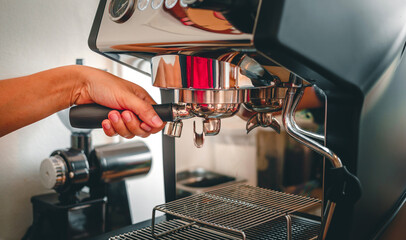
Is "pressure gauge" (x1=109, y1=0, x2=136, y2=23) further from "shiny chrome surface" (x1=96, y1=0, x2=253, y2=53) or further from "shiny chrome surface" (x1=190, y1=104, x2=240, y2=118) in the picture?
"shiny chrome surface" (x1=190, y1=104, x2=240, y2=118)

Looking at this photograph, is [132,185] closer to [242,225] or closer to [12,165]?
[12,165]

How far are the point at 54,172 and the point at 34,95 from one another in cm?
15

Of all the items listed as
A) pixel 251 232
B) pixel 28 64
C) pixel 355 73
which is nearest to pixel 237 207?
pixel 251 232

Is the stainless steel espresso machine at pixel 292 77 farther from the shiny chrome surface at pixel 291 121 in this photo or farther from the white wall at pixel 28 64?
the white wall at pixel 28 64

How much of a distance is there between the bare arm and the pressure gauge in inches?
4.7

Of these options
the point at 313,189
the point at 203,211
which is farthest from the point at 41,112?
the point at 313,189

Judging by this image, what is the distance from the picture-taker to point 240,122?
629 mm

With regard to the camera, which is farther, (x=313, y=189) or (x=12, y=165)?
(x=12, y=165)

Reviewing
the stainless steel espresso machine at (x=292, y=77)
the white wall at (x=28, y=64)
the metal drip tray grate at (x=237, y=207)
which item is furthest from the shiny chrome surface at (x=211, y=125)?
the white wall at (x=28, y=64)

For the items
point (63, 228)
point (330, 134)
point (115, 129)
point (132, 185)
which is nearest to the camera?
point (330, 134)

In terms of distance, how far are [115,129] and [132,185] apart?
534 mm

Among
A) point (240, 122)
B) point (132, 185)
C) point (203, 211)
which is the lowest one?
point (132, 185)

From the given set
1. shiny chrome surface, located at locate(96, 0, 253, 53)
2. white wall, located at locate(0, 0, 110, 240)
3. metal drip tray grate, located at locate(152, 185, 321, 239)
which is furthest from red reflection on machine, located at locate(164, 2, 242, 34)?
white wall, located at locate(0, 0, 110, 240)

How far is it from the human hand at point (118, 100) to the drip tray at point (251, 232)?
14 centimetres
